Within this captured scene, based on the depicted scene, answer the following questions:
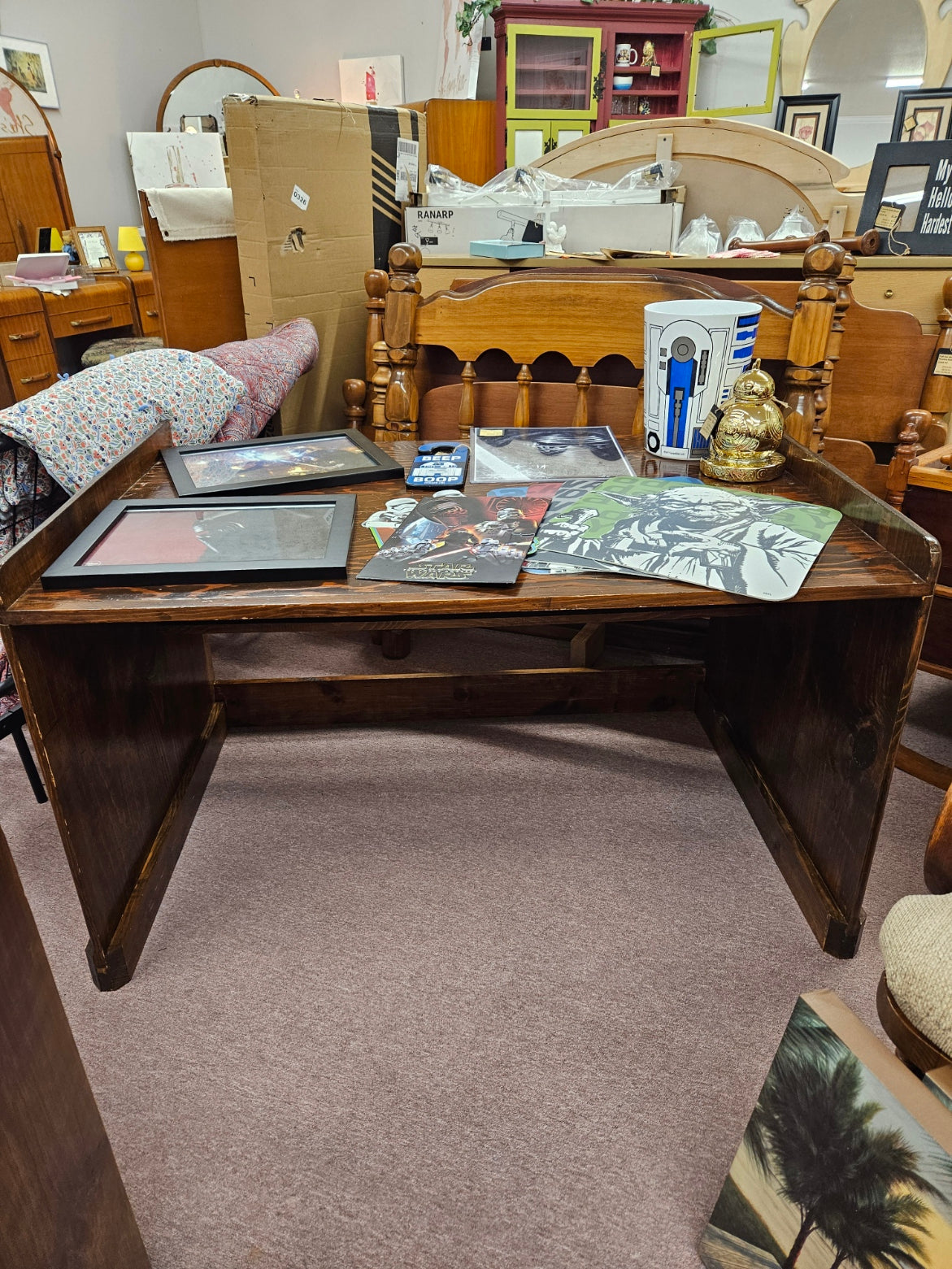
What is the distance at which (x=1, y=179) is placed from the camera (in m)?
4.10

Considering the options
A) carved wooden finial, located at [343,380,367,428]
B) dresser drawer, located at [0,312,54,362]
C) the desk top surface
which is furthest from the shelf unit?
the desk top surface

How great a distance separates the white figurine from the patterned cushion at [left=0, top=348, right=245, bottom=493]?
0.97 meters

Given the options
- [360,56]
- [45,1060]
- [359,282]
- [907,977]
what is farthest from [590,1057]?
[360,56]

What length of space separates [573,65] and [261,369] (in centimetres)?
345

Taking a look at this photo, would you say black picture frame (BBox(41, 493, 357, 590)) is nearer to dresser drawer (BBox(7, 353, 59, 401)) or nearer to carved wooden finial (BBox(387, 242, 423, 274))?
carved wooden finial (BBox(387, 242, 423, 274))

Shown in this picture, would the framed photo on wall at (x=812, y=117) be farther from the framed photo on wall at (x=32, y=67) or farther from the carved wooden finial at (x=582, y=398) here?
the framed photo on wall at (x=32, y=67)

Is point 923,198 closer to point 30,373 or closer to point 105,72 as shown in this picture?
point 30,373

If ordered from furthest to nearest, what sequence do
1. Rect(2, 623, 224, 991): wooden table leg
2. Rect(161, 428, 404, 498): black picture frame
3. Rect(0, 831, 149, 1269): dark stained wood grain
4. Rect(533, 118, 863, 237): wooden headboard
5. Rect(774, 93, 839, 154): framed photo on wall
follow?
Rect(774, 93, 839, 154): framed photo on wall, Rect(533, 118, 863, 237): wooden headboard, Rect(161, 428, 404, 498): black picture frame, Rect(2, 623, 224, 991): wooden table leg, Rect(0, 831, 149, 1269): dark stained wood grain

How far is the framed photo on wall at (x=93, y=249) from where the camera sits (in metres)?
4.43

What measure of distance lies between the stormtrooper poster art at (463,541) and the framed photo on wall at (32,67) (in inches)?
180

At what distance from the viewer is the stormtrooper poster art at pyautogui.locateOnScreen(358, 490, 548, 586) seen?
3.28ft

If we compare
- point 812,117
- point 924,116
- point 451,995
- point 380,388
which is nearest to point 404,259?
point 380,388

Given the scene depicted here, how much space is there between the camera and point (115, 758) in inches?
50.3

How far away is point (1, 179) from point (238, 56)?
2.08 meters
